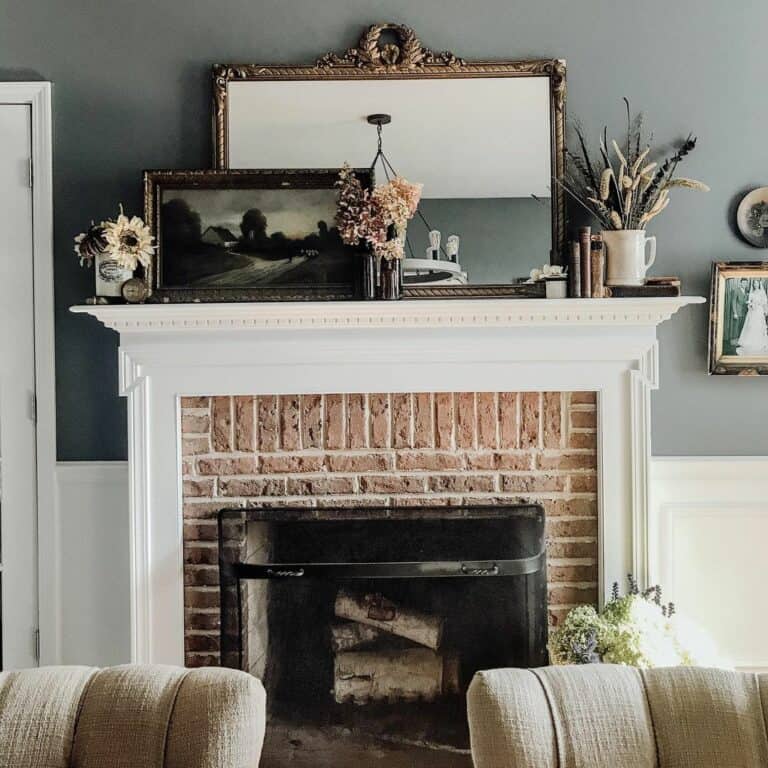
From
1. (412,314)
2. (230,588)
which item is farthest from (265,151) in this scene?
(230,588)

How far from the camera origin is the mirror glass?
8.59 ft

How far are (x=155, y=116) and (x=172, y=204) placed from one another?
351mm

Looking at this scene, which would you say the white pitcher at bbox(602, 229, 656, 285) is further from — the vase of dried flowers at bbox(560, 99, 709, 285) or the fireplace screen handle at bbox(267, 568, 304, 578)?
the fireplace screen handle at bbox(267, 568, 304, 578)

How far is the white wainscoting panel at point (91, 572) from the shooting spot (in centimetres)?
269

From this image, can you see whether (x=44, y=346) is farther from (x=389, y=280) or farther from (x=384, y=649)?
(x=384, y=649)

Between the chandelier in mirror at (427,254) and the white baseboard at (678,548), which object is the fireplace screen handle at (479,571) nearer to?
Result: the white baseboard at (678,548)

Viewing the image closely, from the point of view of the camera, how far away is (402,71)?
2.63m

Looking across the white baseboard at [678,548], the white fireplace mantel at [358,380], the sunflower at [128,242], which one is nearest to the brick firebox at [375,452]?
the white fireplace mantel at [358,380]

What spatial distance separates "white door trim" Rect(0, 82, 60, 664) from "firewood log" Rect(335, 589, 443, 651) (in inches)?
38.6

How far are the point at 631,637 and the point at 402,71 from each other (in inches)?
73.4

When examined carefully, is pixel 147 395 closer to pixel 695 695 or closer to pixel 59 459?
pixel 59 459

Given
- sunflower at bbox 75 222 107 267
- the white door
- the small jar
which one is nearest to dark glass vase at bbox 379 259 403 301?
the small jar

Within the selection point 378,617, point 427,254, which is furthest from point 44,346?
point 378,617

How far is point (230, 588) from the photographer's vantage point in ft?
8.26
